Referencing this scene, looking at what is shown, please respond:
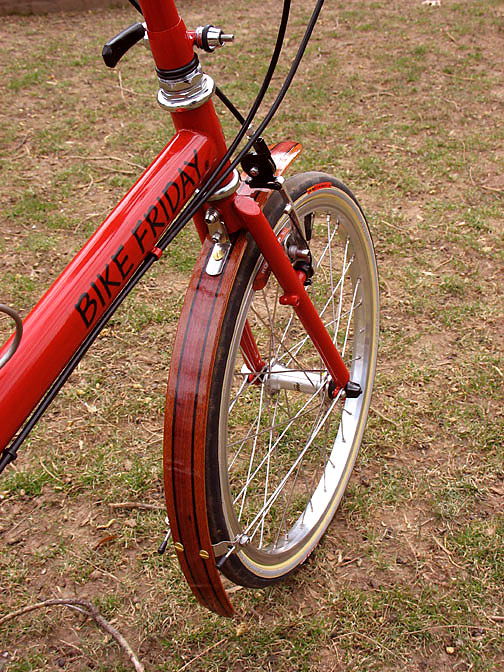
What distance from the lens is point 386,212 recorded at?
11.7ft

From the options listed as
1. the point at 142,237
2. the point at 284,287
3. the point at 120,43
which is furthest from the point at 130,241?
the point at 284,287

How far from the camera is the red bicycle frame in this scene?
40.3 inches

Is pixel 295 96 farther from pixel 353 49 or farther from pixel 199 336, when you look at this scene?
pixel 199 336

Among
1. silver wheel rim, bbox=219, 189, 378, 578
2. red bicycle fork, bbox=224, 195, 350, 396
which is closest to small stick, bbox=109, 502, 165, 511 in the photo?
silver wheel rim, bbox=219, 189, 378, 578

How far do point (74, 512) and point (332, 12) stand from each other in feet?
17.1

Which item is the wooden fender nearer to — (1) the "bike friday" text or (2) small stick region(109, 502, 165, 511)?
(1) the "bike friday" text

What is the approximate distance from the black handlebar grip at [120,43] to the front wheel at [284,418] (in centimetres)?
49

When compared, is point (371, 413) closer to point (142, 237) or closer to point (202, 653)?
point (202, 653)

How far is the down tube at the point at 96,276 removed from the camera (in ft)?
3.33

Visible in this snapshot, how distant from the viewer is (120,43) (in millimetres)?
1217

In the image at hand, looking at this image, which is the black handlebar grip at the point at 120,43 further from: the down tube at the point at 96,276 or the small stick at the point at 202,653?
the small stick at the point at 202,653

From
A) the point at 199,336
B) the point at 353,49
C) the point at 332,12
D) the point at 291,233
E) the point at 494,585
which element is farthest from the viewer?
the point at 332,12

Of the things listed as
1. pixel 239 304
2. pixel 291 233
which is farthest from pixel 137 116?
pixel 239 304

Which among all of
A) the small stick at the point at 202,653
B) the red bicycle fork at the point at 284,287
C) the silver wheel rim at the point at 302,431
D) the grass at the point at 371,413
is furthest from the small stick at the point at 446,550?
the small stick at the point at 202,653
